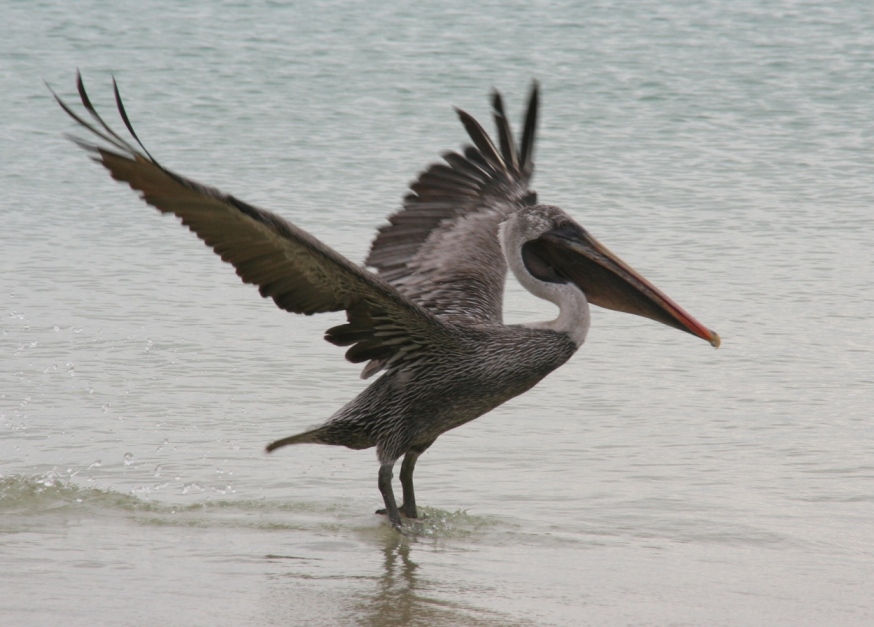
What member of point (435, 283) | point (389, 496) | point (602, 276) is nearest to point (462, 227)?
point (435, 283)

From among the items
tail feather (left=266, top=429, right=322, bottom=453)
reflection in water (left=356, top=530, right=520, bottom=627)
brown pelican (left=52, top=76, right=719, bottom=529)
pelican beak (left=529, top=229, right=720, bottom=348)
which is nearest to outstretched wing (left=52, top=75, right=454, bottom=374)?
brown pelican (left=52, top=76, right=719, bottom=529)

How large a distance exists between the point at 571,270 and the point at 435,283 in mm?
538

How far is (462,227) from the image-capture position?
5.62m

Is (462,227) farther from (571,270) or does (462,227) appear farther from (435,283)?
(571,270)

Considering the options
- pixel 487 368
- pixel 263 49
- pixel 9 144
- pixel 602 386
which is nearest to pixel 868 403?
pixel 602 386

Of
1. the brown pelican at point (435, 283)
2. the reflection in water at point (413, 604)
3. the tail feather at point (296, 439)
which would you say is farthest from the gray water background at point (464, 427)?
the brown pelican at point (435, 283)

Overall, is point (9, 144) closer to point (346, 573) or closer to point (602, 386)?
point (602, 386)

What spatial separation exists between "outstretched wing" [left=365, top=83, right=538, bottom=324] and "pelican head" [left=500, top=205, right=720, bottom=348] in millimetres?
239

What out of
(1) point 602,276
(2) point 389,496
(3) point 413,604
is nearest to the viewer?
(3) point 413,604

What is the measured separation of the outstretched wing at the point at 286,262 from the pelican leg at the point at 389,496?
14.7 inches

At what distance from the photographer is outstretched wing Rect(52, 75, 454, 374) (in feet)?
13.0

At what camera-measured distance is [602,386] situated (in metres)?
6.41

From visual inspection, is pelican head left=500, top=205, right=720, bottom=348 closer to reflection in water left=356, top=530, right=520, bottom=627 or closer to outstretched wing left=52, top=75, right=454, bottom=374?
outstretched wing left=52, top=75, right=454, bottom=374

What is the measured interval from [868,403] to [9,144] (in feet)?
28.6
